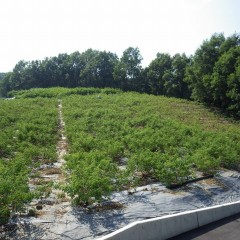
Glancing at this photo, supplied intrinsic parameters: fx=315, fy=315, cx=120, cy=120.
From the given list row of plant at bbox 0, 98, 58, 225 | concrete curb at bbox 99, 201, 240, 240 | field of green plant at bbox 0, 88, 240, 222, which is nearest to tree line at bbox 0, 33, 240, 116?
field of green plant at bbox 0, 88, 240, 222

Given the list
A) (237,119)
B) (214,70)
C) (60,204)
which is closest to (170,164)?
(60,204)

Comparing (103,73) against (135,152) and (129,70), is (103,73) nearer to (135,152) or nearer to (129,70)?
(129,70)

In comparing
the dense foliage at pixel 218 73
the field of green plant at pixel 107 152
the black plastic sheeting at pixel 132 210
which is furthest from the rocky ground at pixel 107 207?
the dense foliage at pixel 218 73

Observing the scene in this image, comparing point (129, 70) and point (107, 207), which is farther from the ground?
point (129, 70)

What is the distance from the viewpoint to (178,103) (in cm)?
2728

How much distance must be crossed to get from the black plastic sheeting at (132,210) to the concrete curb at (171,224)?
1.22ft

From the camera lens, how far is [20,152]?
34.3 feet

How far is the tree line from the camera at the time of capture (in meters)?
23.7

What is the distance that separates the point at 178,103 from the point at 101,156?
19.1 m

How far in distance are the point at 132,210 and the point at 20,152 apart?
17.4 feet

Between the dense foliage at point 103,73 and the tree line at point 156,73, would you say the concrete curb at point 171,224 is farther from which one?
the dense foliage at point 103,73

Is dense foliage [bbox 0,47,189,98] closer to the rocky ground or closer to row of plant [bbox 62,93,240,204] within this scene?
row of plant [bbox 62,93,240,204]

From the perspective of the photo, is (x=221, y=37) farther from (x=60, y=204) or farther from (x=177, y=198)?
(x=60, y=204)

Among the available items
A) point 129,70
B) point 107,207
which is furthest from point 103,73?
point 107,207
